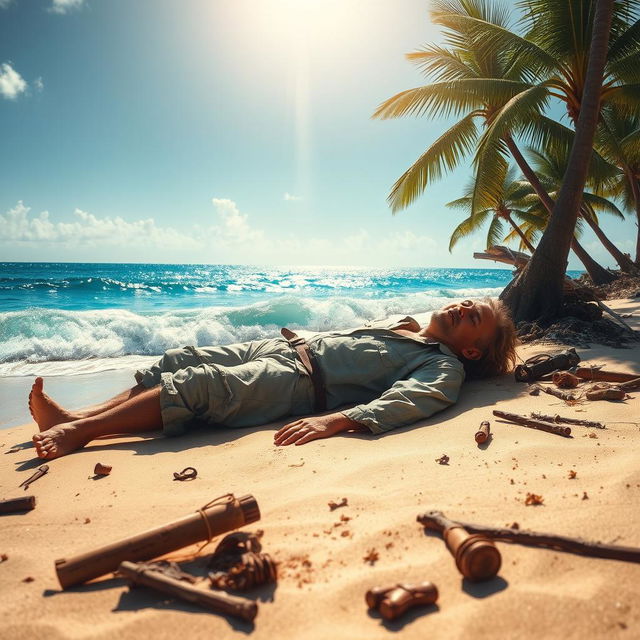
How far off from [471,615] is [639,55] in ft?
37.6

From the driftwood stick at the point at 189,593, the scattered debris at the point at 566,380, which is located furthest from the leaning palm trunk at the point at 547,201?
the driftwood stick at the point at 189,593

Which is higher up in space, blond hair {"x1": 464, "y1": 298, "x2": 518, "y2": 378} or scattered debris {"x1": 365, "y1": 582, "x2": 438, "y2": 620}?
blond hair {"x1": 464, "y1": 298, "x2": 518, "y2": 378}

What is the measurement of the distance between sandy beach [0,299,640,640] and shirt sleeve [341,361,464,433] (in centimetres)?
9

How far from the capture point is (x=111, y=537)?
1.65 m

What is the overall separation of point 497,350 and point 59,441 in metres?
3.32

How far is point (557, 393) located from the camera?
3.12m

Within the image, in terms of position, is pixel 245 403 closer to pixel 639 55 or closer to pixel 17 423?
pixel 17 423

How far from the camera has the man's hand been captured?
2.55 metres

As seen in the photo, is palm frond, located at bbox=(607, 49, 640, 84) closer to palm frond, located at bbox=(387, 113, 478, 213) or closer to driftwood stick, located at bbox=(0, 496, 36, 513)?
palm frond, located at bbox=(387, 113, 478, 213)

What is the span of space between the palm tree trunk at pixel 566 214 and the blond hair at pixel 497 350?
9.90ft

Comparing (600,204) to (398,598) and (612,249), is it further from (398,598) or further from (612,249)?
(398,598)

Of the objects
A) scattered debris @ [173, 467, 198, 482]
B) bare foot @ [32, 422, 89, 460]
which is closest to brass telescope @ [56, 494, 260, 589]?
scattered debris @ [173, 467, 198, 482]

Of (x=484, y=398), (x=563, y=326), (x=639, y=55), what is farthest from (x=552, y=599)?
(x=639, y=55)

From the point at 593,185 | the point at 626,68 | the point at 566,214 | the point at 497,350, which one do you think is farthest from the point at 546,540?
the point at 593,185
